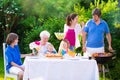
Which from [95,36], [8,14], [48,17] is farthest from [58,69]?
[8,14]

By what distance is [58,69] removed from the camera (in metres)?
6.38

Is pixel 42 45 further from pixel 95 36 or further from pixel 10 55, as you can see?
pixel 95 36

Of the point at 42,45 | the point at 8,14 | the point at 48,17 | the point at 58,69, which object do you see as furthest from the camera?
the point at 8,14

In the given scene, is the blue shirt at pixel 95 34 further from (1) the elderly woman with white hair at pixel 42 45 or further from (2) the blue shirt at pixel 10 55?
(2) the blue shirt at pixel 10 55

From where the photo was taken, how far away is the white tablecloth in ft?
20.8

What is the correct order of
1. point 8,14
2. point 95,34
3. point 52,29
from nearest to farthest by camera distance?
1. point 95,34
2. point 52,29
3. point 8,14

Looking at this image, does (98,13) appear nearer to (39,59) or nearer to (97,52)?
(97,52)

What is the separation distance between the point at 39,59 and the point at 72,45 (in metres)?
1.51

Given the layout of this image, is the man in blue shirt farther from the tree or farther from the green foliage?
the tree

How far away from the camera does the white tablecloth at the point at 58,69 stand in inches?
249

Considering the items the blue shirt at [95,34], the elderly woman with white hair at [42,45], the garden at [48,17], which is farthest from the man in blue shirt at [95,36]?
the garden at [48,17]

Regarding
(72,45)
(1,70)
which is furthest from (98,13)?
(1,70)

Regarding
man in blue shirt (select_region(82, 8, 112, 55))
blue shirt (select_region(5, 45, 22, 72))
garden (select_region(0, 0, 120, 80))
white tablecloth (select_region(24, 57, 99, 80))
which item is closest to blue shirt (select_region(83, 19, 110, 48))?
man in blue shirt (select_region(82, 8, 112, 55))

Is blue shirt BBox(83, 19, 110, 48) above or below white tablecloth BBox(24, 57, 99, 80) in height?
above
